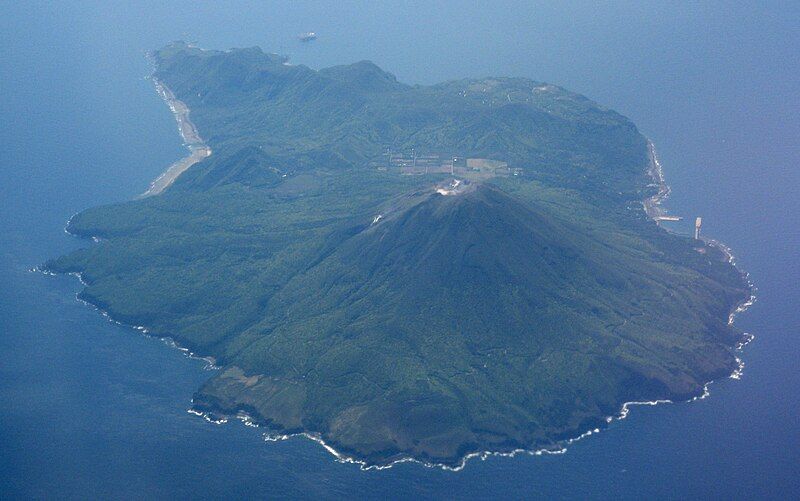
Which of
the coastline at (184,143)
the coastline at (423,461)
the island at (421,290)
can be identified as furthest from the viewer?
the coastline at (184,143)

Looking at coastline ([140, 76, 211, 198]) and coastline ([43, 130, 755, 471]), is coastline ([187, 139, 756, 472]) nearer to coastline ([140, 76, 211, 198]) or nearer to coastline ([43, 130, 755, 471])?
coastline ([43, 130, 755, 471])

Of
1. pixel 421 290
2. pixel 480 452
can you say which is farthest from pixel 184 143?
pixel 480 452

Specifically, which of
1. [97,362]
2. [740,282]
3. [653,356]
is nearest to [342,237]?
[97,362]

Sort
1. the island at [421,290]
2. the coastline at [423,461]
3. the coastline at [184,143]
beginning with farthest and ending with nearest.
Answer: the coastline at [184,143] < the island at [421,290] < the coastline at [423,461]

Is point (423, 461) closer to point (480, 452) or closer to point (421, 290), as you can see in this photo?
point (480, 452)

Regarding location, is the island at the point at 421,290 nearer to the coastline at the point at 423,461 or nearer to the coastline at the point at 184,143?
the coastline at the point at 423,461

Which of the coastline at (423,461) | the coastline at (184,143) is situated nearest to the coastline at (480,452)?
the coastline at (423,461)
